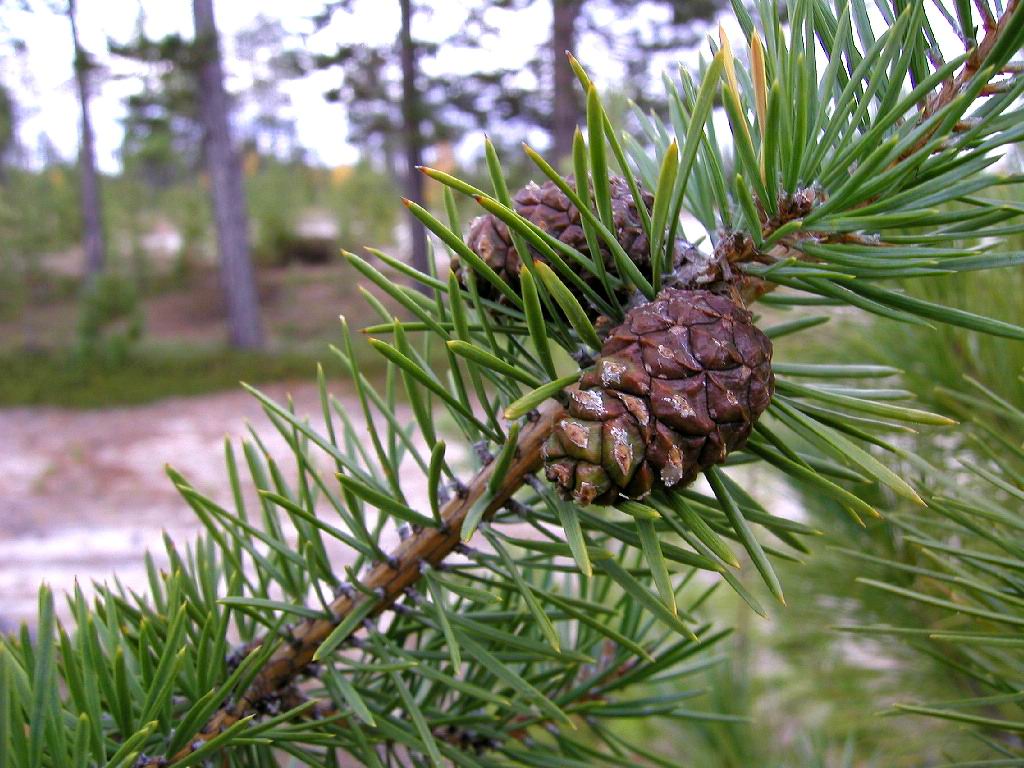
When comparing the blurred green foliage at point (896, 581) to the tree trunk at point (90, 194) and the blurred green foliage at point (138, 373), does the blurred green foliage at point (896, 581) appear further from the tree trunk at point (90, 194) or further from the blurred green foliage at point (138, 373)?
the tree trunk at point (90, 194)

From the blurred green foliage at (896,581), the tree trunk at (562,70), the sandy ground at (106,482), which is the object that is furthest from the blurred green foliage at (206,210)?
the blurred green foliage at (896,581)

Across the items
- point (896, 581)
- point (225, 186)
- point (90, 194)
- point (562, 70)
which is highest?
point (562, 70)

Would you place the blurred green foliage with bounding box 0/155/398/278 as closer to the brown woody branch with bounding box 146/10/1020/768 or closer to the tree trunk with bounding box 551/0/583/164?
the tree trunk with bounding box 551/0/583/164

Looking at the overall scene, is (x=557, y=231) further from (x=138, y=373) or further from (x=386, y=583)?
(x=138, y=373)

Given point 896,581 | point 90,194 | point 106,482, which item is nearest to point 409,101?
point 90,194

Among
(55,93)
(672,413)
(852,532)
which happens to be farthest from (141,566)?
(55,93)

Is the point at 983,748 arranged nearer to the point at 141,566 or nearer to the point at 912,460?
the point at 912,460
